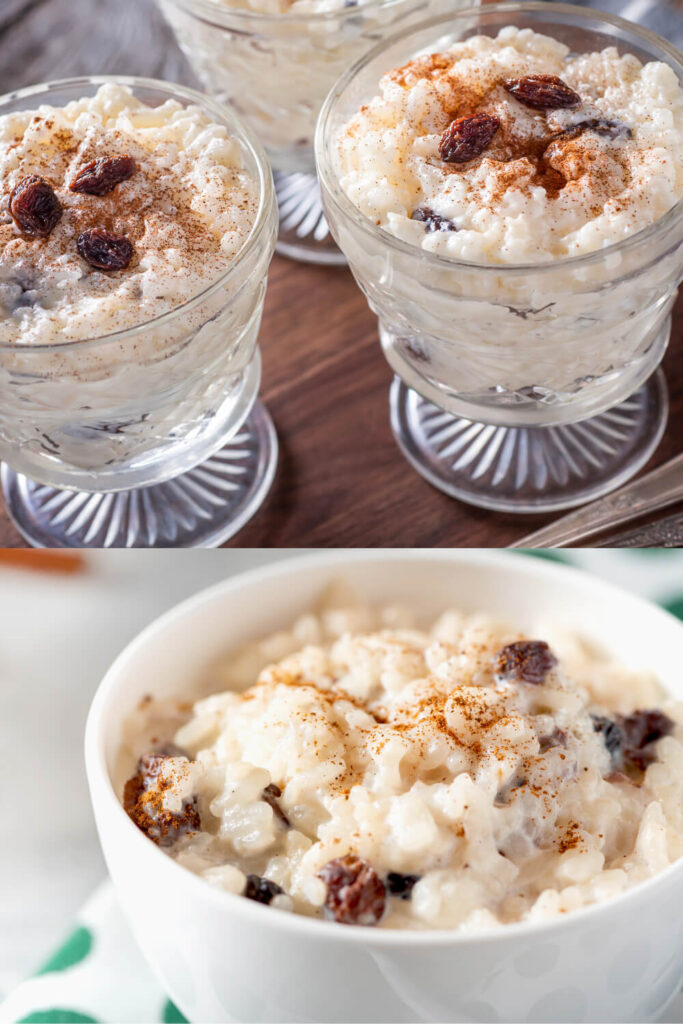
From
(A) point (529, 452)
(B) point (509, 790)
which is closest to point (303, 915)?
(B) point (509, 790)

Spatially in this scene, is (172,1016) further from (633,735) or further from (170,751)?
(633,735)

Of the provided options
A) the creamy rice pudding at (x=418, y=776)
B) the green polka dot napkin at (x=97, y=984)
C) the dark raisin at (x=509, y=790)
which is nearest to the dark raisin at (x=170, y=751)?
the creamy rice pudding at (x=418, y=776)


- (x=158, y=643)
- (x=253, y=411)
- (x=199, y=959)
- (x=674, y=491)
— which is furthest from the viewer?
(x=253, y=411)

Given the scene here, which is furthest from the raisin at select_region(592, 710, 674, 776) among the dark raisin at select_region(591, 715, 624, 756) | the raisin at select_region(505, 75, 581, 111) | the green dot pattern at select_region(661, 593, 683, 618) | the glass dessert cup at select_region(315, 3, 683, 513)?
the raisin at select_region(505, 75, 581, 111)

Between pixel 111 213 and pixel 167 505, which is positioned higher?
pixel 111 213

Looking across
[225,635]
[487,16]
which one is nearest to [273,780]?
[225,635]

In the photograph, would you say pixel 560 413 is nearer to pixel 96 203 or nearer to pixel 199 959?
pixel 96 203

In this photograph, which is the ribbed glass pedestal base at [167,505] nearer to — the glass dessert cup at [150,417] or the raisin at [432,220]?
the glass dessert cup at [150,417]
